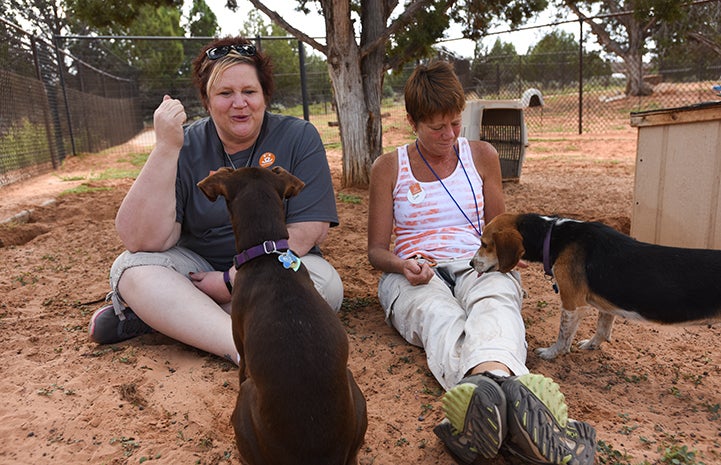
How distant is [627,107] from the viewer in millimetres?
21359

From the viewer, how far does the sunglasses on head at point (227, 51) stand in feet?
10.9

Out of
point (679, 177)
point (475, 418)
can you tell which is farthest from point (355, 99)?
point (475, 418)

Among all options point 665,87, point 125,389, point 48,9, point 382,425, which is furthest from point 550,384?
point 48,9

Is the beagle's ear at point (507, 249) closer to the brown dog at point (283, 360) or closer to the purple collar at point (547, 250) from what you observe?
the purple collar at point (547, 250)

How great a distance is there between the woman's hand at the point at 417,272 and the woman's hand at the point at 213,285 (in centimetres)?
105

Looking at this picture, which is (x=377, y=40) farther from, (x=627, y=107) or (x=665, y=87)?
(x=665, y=87)

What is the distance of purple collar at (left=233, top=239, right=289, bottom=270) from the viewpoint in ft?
6.97

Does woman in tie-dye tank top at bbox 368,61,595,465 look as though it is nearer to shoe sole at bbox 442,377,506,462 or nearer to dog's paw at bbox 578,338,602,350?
shoe sole at bbox 442,377,506,462

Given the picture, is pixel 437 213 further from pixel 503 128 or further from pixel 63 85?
pixel 63 85

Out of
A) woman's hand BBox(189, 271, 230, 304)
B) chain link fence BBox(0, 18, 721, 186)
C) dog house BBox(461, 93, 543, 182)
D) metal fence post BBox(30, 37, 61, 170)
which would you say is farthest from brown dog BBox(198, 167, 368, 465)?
metal fence post BBox(30, 37, 61, 170)

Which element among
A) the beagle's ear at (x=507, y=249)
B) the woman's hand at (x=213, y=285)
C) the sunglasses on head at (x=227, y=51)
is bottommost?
the woman's hand at (x=213, y=285)

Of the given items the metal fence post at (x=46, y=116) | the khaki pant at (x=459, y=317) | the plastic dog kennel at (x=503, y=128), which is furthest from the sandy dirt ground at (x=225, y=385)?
the metal fence post at (x=46, y=116)

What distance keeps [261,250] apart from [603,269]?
80.8 inches

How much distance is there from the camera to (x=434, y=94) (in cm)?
325
